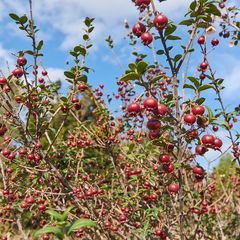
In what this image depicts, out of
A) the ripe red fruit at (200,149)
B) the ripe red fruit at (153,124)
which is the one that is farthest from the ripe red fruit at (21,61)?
the ripe red fruit at (200,149)

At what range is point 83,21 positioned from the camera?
4.04 metres

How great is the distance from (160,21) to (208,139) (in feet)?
2.75

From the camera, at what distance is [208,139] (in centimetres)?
229

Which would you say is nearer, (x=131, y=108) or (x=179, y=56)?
(x=131, y=108)

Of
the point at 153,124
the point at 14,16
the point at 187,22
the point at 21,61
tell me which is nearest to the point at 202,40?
the point at 187,22

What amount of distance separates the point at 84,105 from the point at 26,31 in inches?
1167

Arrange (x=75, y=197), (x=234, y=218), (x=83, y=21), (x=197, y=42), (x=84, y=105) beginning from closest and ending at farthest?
(x=197, y=42) < (x=75, y=197) < (x=83, y=21) < (x=234, y=218) < (x=84, y=105)

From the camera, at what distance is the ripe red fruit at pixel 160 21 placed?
2258mm

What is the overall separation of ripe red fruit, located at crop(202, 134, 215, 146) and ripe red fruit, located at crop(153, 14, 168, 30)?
79 centimetres

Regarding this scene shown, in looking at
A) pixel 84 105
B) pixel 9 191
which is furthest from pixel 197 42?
pixel 84 105

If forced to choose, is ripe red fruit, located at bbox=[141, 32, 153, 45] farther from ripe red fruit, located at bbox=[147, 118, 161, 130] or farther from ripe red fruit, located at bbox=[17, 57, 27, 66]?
ripe red fruit, located at bbox=[17, 57, 27, 66]

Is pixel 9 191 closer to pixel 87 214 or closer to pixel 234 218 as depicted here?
pixel 87 214

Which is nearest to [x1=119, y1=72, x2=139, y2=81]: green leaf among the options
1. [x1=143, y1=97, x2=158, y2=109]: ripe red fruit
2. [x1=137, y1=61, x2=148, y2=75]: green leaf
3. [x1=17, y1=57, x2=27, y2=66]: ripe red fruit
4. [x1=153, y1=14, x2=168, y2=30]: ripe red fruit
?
[x1=137, y1=61, x2=148, y2=75]: green leaf

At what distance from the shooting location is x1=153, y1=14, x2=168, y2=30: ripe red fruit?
2258 millimetres
